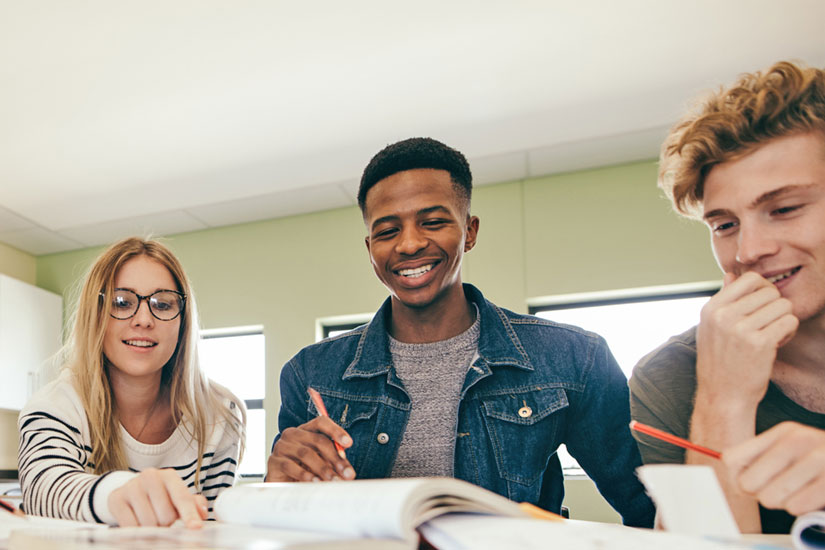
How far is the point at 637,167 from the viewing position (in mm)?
3812

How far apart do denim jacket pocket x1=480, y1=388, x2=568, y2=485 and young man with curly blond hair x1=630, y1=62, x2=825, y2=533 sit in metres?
0.27

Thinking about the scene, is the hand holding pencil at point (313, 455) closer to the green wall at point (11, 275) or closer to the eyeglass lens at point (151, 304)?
the eyeglass lens at point (151, 304)

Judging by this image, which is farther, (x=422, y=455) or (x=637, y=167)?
(x=637, y=167)

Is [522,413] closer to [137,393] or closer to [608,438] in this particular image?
[608,438]

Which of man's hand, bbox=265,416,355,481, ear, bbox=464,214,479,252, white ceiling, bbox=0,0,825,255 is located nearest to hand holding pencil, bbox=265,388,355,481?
man's hand, bbox=265,416,355,481

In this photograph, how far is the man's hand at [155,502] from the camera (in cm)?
80

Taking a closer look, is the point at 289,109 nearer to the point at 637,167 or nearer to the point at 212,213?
the point at 212,213

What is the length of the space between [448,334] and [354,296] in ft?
8.65

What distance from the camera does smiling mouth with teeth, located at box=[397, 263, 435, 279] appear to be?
1.57 meters

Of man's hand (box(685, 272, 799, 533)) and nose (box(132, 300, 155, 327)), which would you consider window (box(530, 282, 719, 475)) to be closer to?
nose (box(132, 300, 155, 327))

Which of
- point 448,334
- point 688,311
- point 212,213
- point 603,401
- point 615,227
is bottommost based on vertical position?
point 603,401

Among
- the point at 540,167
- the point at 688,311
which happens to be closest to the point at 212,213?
the point at 540,167

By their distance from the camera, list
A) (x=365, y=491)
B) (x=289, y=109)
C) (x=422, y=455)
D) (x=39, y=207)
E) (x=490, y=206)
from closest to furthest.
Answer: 1. (x=365, y=491)
2. (x=422, y=455)
3. (x=289, y=109)
4. (x=490, y=206)
5. (x=39, y=207)

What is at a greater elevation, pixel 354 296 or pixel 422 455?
pixel 354 296
